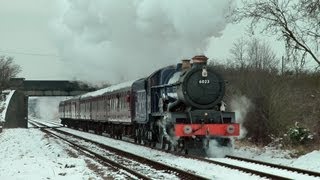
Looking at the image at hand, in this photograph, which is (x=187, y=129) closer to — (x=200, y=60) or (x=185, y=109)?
(x=185, y=109)

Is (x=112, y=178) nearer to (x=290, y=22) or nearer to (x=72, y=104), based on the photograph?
(x=290, y=22)

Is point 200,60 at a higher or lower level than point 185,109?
higher

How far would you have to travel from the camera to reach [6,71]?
74.6 meters

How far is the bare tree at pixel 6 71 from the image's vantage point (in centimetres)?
7182

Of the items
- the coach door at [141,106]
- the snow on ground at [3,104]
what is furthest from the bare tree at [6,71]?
the coach door at [141,106]

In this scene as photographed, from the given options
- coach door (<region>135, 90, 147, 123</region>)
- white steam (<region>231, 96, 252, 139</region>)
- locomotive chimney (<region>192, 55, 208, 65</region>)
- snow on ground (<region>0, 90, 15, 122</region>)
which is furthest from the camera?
snow on ground (<region>0, 90, 15, 122</region>)

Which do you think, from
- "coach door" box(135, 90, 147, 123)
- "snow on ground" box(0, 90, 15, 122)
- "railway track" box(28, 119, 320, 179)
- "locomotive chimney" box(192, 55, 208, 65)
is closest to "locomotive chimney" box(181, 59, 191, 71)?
"locomotive chimney" box(192, 55, 208, 65)

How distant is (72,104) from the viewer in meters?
53.4

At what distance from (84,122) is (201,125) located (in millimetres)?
29641

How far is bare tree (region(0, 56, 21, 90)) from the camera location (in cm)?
7182

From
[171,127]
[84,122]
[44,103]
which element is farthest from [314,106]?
[44,103]

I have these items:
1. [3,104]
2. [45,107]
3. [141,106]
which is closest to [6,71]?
[3,104]

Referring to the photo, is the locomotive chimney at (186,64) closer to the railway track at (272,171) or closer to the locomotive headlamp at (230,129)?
the locomotive headlamp at (230,129)

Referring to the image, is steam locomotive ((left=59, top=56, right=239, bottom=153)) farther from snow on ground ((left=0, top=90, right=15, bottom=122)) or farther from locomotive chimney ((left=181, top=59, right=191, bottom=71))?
snow on ground ((left=0, top=90, right=15, bottom=122))
